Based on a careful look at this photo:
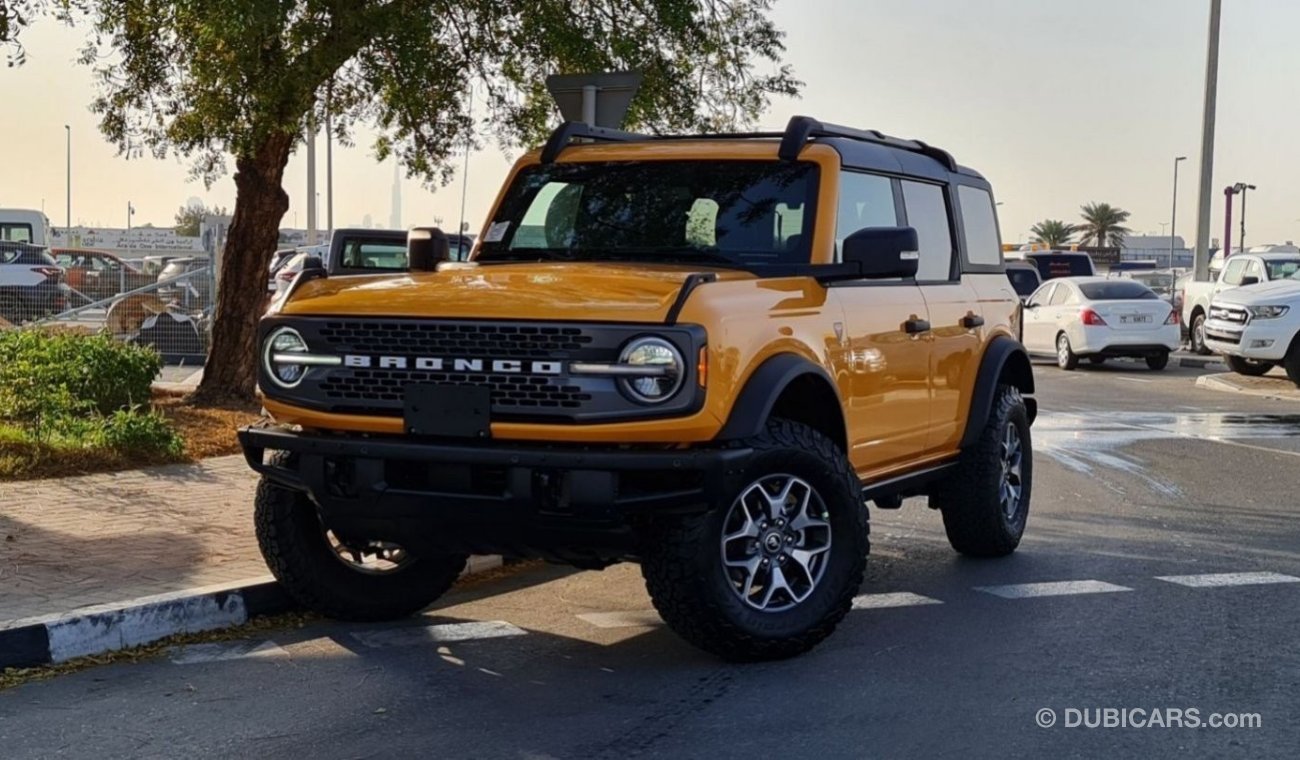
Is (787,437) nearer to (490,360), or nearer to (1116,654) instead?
(490,360)

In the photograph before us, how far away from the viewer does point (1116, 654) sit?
612cm

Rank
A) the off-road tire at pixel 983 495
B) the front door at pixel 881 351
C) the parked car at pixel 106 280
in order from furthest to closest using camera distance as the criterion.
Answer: the parked car at pixel 106 280 < the off-road tire at pixel 983 495 < the front door at pixel 881 351

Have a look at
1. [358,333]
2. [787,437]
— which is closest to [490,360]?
[358,333]

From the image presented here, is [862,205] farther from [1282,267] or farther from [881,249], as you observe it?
[1282,267]

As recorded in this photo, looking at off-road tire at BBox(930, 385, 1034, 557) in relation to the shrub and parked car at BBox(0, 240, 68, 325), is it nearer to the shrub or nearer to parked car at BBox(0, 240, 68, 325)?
the shrub

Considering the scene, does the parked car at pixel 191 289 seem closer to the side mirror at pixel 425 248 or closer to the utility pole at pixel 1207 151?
the side mirror at pixel 425 248

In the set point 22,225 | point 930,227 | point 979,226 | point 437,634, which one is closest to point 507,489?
point 437,634

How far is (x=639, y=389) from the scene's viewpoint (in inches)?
214

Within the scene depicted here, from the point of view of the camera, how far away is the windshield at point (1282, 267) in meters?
25.6

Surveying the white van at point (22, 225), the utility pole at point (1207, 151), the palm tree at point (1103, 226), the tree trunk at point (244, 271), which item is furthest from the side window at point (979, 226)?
the palm tree at point (1103, 226)

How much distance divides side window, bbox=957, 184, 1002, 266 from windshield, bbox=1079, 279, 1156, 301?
1608cm

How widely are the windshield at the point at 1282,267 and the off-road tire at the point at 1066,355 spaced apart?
150 inches

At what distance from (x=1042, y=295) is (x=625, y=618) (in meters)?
20.9

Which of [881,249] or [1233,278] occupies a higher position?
[881,249]
